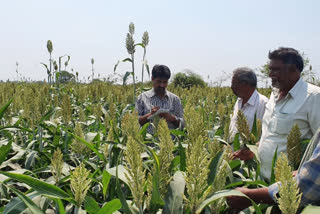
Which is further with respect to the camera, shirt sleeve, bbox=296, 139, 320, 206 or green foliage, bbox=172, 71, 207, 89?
green foliage, bbox=172, 71, 207, 89

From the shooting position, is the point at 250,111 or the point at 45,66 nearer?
the point at 250,111

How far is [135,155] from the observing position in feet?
2.64

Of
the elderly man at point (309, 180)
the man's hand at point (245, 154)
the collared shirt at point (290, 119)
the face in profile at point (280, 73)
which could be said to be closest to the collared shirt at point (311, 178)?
the elderly man at point (309, 180)

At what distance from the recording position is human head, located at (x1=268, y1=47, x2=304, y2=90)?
8.04 ft

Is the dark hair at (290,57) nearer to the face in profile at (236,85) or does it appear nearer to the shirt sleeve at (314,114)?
the shirt sleeve at (314,114)

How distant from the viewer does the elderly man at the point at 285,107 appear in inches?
85.4

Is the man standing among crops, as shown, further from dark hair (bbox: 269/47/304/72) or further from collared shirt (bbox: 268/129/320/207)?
collared shirt (bbox: 268/129/320/207)

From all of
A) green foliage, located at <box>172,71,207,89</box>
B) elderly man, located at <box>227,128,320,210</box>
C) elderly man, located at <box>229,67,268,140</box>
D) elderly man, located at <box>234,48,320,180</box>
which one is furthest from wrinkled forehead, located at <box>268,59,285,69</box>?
green foliage, located at <box>172,71,207,89</box>

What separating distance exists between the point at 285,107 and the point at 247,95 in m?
1.17

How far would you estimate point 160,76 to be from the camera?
3.66 meters

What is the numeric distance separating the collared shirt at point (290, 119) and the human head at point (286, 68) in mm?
109

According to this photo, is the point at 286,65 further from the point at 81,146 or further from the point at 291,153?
the point at 81,146

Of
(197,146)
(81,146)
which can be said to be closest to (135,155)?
(197,146)

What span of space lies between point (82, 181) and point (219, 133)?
245 centimetres
